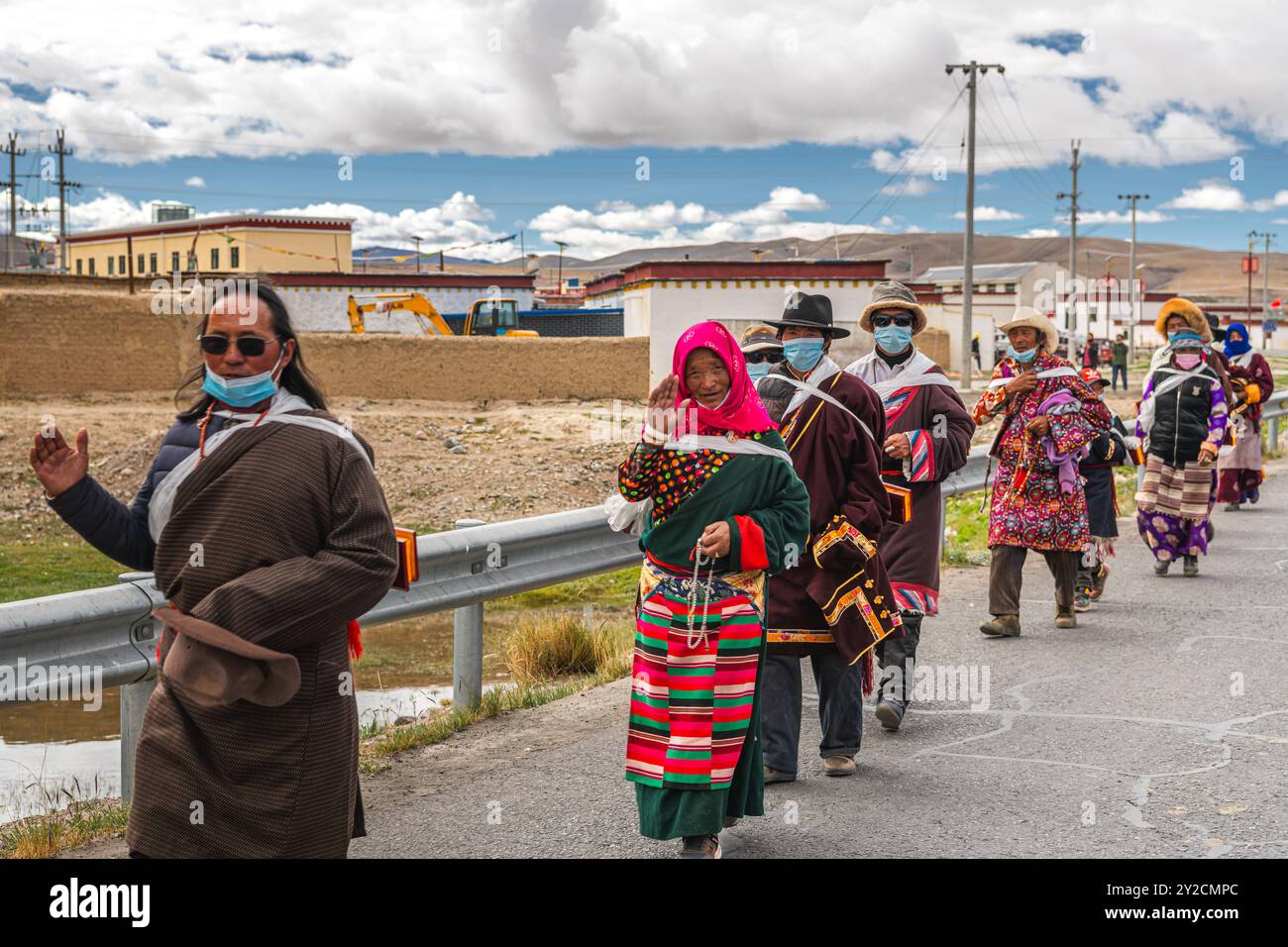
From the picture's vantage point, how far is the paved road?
5.34 metres

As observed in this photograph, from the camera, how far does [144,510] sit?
3.95m

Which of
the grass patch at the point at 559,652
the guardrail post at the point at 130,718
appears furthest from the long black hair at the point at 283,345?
the grass patch at the point at 559,652

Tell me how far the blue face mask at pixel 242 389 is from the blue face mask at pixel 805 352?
3094 mm

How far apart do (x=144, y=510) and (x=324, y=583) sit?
62 centimetres

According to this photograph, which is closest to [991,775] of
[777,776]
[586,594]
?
[777,776]

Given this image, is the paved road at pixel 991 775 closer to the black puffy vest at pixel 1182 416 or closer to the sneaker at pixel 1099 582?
the sneaker at pixel 1099 582

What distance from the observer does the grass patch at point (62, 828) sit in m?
5.10

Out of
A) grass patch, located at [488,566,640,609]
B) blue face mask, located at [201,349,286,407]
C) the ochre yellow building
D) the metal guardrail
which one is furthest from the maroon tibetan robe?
the ochre yellow building

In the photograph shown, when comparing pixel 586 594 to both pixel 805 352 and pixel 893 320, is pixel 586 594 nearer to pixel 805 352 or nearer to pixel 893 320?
pixel 893 320

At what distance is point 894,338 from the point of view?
769 cm

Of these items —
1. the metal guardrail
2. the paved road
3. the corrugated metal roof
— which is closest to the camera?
the metal guardrail

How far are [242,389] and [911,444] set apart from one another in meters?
4.31

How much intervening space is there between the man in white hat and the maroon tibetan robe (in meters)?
3.14

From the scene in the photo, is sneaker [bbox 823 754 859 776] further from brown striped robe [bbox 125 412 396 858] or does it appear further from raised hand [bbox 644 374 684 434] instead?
brown striped robe [bbox 125 412 396 858]
